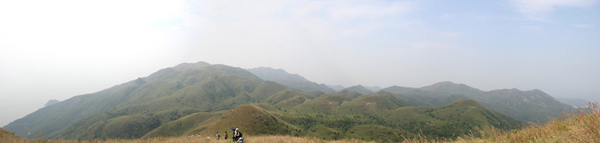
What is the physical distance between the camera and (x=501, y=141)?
6.73 meters

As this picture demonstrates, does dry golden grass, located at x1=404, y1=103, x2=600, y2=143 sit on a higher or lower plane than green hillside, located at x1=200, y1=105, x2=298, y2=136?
higher

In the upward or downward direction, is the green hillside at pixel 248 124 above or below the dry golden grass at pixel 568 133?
below

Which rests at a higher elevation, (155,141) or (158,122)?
(155,141)

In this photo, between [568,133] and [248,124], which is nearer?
[568,133]

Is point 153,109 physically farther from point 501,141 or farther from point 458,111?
point 458,111

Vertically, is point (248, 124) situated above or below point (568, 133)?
below

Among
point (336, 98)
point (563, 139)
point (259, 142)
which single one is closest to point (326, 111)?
point (336, 98)

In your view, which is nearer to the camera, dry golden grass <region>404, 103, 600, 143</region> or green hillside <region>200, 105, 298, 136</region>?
dry golden grass <region>404, 103, 600, 143</region>

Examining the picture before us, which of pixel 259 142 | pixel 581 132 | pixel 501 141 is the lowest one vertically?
pixel 259 142

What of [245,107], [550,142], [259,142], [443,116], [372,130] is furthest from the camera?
[443,116]

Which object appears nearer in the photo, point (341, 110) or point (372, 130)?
point (372, 130)

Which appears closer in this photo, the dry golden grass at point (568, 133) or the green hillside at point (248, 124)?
the dry golden grass at point (568, 133)

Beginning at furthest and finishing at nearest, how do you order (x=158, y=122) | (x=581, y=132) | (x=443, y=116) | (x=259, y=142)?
(x=158, y=122) → (x=443, y=116) → (x=259, y=142) → (x=581, y=132)

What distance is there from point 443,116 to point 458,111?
49.5 ft
